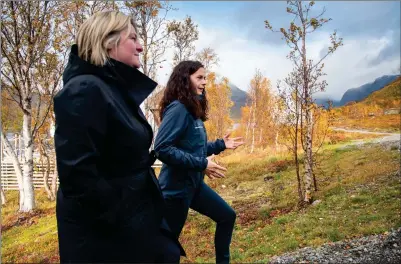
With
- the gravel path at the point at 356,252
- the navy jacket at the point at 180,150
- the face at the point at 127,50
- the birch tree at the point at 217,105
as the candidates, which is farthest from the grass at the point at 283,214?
the birch tree at the point at 217,105

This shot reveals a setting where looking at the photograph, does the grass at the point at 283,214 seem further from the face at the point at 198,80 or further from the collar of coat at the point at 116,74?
the collar of coat at the point at 116,74

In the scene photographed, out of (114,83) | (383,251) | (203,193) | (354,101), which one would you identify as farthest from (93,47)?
(354,101)

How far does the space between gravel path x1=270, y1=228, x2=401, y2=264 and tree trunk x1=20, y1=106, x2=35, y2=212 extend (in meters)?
13.8

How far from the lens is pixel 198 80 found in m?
3.67

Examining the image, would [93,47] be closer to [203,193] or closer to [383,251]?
[203,193]

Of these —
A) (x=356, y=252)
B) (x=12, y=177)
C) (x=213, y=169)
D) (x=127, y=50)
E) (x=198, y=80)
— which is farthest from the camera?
(x=12, y=177)

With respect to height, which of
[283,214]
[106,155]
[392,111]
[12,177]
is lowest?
[12,177]

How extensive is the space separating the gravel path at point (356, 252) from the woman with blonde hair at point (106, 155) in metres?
4.26

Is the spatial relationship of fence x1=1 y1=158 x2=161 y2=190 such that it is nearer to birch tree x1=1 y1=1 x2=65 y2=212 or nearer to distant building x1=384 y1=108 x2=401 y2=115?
birch tree x1=1 y1=1 x2=65 y2=212

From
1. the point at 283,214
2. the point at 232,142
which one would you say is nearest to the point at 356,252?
the point at 232,142

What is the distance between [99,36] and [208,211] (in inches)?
88.7

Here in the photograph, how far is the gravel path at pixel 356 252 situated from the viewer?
5450 millimetres

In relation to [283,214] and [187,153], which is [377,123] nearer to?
[283,214]

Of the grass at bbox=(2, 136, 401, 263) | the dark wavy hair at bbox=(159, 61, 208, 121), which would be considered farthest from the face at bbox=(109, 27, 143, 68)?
the grass at bbox=(2, 136, 401, 263)
